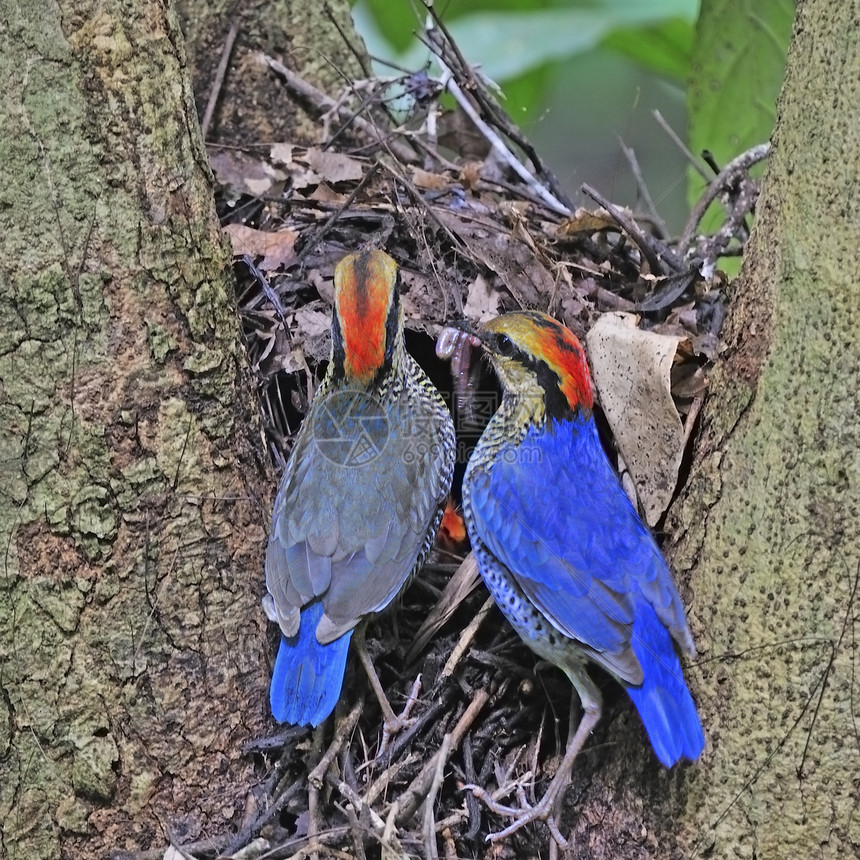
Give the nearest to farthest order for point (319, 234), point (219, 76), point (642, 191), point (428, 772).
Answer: point (428, 772)
point (319, 234)
point (642, 191)
point (219, 76)

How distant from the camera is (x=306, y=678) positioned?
2891 millimetres

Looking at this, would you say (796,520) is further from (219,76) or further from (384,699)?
(219,76)

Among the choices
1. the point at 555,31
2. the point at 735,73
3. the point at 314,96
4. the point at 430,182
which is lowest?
the point at 430,182

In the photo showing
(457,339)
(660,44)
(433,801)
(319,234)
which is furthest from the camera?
(660,44)

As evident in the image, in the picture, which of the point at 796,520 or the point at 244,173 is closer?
the point at 796,520

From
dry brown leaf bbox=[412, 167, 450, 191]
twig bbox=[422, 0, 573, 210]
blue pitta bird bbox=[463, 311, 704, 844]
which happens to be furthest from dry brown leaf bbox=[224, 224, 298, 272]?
twig bbox=[422, 0, 573, 210]

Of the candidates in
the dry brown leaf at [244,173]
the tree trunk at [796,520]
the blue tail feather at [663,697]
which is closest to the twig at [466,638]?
the blue tail feather at [663,697]

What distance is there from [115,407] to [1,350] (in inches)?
12.3

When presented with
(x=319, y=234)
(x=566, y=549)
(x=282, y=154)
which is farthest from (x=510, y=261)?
(x=566, y=549)

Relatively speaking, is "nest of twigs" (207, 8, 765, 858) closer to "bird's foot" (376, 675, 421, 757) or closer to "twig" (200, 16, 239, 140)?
"bird's foot" (376, 675, 421, 757)

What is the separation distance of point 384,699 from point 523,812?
22.3 inches

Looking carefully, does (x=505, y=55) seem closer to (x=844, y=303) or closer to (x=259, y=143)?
(x=259, y=143)

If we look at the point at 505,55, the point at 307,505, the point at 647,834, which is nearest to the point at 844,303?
the point at 647,834
